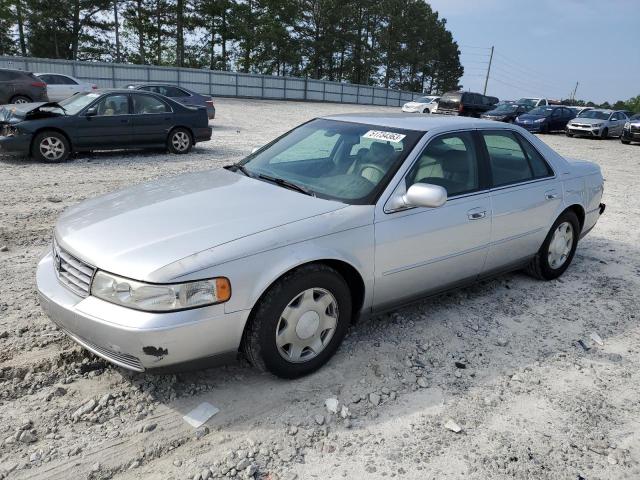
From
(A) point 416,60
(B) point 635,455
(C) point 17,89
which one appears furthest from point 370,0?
(B) point 635,455

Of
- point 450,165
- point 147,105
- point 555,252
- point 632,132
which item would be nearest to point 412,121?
point 450,165

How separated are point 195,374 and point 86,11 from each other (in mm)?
43016

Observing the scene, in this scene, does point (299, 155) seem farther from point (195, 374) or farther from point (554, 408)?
point (554, 408)

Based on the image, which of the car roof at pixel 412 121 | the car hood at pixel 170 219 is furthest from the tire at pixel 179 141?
the car hood at pixel 170 219

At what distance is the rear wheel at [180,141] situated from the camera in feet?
38.2

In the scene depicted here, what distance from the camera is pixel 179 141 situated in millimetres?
11766

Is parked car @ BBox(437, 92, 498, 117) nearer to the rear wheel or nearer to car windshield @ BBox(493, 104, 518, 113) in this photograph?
car windshield @ BBox(493, 104, 518, 113)

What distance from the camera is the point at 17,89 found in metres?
17.1

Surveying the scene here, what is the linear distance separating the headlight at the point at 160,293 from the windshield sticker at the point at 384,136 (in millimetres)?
1779

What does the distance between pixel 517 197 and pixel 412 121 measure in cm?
109

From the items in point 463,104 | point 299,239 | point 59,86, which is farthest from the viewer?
point 463,104

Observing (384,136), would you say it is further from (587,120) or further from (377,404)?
(587,120)

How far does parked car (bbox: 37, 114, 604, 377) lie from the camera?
2695 millimetres

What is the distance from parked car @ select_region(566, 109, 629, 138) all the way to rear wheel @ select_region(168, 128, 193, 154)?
19.3 m
